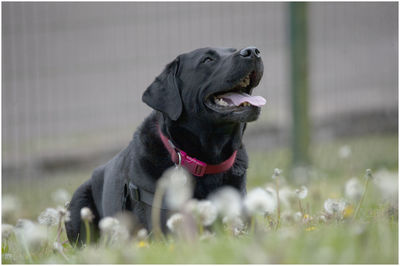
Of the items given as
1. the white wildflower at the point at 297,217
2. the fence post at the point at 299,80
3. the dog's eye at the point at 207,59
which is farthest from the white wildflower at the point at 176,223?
the fence post at the point at 299,80

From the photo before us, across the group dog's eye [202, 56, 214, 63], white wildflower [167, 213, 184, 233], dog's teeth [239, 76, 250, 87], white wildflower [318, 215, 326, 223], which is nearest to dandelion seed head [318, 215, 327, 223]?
white wildflower [318, 215, 326, 223]

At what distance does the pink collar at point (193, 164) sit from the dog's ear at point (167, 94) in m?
0.19

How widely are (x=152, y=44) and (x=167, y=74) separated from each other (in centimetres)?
358

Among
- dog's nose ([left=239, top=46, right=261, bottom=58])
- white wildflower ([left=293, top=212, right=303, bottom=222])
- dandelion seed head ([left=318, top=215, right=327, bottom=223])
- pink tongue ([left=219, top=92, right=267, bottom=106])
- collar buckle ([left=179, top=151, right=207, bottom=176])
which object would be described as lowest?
dandelion seed head ([left=318, top=215, right=327, bottom=223])

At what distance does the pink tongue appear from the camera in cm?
330

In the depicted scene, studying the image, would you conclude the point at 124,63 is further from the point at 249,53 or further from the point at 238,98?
the point at 249,53

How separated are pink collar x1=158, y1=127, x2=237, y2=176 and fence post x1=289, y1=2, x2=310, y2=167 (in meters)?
2.98

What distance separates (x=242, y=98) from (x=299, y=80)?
2921 millimetres

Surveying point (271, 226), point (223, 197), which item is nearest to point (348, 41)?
point (271, 226)

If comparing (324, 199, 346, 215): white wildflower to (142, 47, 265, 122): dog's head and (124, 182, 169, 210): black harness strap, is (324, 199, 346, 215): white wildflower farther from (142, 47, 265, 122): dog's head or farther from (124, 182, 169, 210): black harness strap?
(124, 182, 169, 210): black harness strap

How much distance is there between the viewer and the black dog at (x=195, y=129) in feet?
10.7

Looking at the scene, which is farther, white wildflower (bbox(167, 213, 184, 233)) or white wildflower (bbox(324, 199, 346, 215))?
white wildflower (bbox(324, 199, 346, 215))

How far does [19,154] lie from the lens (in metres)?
6.91

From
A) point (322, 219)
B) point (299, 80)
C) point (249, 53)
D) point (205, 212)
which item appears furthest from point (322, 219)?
point (299, 80)
